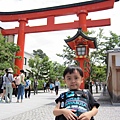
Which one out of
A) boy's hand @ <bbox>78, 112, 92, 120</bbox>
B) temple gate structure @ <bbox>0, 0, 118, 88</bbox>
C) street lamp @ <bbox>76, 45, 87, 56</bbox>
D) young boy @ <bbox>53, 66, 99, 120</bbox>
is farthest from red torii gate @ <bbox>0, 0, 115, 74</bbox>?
boy's hand @ <bbox>78, 112, 92, 120</bbox>

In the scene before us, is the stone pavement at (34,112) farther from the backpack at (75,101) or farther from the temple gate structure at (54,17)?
the temple gate structure at (54,17)

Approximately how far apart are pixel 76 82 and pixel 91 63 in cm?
1163

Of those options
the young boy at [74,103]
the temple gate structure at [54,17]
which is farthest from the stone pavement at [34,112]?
the temple gate structure at [54,17]

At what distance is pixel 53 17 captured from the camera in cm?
1994

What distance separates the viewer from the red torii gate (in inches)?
708

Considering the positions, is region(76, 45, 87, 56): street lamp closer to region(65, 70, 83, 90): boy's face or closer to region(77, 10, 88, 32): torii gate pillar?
region(77, 10, 88, 32): torii gate pillar

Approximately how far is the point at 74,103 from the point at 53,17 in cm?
1878

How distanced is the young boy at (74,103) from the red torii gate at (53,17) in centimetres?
1609

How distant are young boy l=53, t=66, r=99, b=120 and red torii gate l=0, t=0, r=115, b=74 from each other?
1609cm

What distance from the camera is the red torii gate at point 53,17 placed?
1798cm

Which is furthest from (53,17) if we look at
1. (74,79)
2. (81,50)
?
(74,79)

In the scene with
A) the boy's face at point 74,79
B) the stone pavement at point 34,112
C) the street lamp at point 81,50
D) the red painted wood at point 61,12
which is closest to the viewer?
the boy's face at point 74,79

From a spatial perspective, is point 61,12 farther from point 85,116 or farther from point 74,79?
point 85,116

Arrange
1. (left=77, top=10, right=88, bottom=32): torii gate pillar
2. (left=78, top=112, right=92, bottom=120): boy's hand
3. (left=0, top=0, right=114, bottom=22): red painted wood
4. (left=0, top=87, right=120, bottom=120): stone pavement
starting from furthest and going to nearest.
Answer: (left=77, top=10, right=88, bottom=32): torii gate pillar
(left=0, top=0, right=114, bottom=22): red painted wood
(left=0, top=87, right=120, bottom=120): stone pavement
(left=78, top=112, right=92, bottom=120): boy's hand
